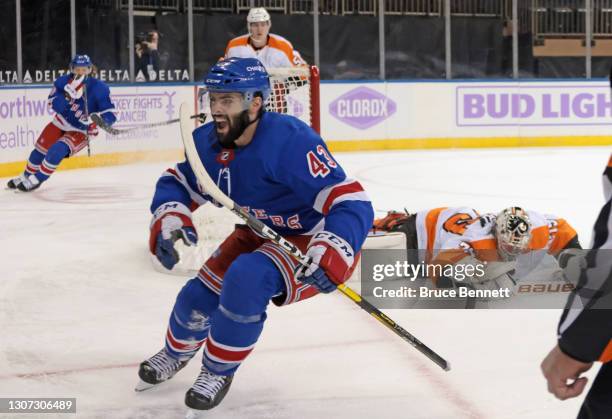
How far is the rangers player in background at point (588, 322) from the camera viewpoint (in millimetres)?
1345

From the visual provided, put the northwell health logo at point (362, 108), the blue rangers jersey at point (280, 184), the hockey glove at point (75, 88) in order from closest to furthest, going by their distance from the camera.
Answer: the blue rangers jersey at point (280, 184) → the hockey glove at point (75, 88) → the northwell health logo at point (362, 108)

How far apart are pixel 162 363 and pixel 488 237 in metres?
1.59

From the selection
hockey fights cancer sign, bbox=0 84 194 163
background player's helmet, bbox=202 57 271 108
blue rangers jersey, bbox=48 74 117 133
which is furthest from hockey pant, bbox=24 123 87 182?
background player's helmet, bbox=202 57 271 108

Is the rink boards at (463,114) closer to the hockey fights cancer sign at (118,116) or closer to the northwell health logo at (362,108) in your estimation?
the northwell health logo at (362,108)

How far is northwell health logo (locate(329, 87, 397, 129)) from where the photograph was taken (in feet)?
38.6

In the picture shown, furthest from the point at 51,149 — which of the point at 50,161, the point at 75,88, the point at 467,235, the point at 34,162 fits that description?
the point at 467,235

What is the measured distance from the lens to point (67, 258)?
4902 millimetres

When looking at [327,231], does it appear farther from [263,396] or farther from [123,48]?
[123,48]

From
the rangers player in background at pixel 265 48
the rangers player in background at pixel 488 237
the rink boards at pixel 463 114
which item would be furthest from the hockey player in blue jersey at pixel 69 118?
the rangers player in background at pixel 488 237

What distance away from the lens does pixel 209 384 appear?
2.51 meters

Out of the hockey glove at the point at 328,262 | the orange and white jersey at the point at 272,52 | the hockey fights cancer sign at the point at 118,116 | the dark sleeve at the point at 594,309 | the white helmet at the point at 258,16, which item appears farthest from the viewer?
the hockey fights cancer sign at the point at 118,116

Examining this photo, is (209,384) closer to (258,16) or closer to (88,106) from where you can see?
(258,16)

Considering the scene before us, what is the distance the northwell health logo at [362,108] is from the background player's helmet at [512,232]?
7942 millimetres

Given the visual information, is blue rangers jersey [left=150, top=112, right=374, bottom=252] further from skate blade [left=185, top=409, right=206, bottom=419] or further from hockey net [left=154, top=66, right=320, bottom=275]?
hockey net [left=154, top=66, right=320, bottom=275]
